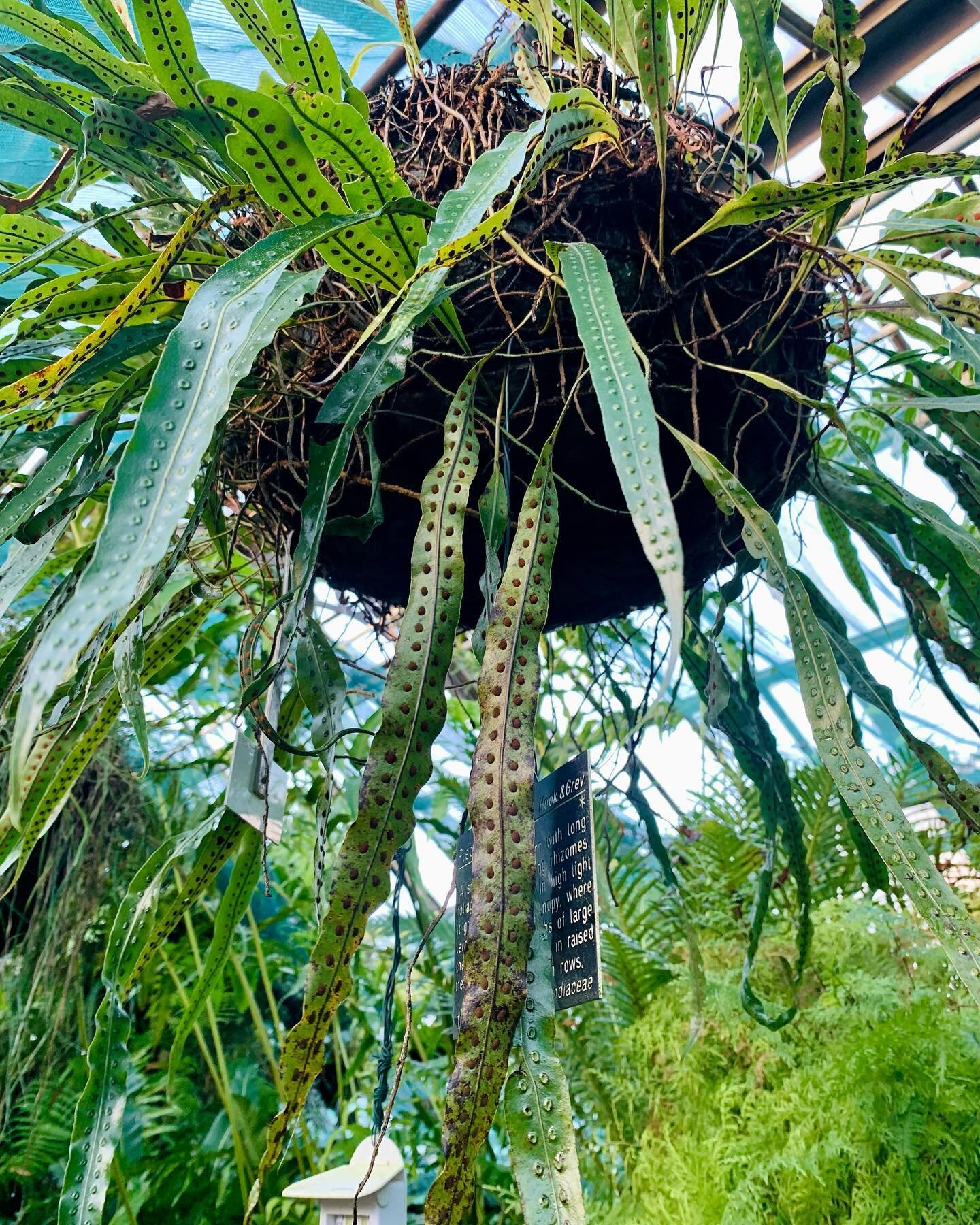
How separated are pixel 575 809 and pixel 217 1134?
1.72 m

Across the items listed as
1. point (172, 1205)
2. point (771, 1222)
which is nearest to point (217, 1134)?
point (172, 1205)

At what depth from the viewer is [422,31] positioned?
1.33 m

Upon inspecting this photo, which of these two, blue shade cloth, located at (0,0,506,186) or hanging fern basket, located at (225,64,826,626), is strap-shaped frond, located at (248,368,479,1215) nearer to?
hanging fern basket, located at (225,64,826,626)

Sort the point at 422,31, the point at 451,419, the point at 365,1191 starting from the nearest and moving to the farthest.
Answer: the point at 451,419
the point at 365,1191
the point at 422,31

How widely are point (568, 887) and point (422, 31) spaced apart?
4.04 ft

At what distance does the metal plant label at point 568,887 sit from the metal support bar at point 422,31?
1.00 meters

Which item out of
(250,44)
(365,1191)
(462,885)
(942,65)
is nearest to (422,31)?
(250,44)

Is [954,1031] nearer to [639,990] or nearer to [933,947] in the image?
[933,947]

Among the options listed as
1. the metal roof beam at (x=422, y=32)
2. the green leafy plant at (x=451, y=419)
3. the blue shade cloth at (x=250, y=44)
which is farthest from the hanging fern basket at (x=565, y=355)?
the blue shade cloth at (x=250, y=44)

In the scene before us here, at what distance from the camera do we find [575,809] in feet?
1.78

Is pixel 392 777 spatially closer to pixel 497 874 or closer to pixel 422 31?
pixel 497 874

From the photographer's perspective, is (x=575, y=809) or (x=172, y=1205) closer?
(x=575, y=809)

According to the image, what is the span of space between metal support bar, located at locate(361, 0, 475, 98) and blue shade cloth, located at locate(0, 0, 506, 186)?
0.03 meters

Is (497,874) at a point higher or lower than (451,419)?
lower
